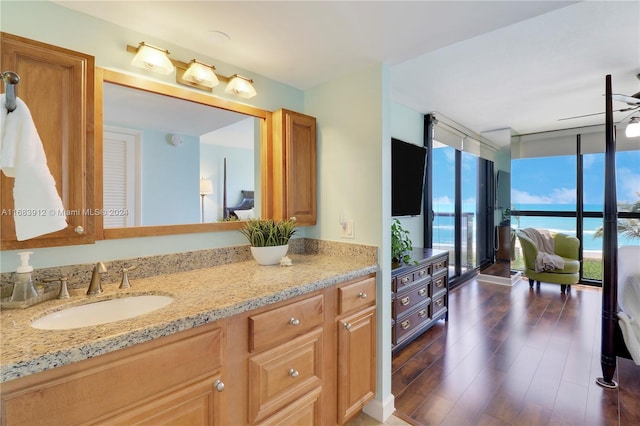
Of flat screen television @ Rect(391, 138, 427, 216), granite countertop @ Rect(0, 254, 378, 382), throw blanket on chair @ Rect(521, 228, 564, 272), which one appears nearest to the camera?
granite countertop @ Rect(0, 254, 378, 382)

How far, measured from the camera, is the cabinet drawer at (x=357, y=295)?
1.62 m

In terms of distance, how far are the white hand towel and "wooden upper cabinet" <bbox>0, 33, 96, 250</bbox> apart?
13 centimetres

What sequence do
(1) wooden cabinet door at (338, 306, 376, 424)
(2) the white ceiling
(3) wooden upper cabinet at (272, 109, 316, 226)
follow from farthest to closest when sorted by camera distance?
(3) wooden upper cabinet at (272, 109, 316, 226) → (1) wooden cabinet door at (338, 306, 376, 424) → (2) the white ceiling

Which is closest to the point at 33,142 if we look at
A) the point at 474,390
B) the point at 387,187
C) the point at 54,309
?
the point at 54,309

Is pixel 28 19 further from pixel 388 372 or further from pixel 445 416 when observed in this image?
pixel 445 416

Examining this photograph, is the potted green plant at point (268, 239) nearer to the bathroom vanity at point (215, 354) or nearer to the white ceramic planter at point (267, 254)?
the white ceramic planter at point (267, 254)

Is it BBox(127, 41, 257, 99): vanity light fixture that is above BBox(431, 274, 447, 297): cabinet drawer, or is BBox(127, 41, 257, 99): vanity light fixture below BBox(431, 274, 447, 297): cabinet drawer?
above

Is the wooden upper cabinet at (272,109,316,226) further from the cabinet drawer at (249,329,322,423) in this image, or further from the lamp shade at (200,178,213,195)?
the cabinet drawer at (249,329,322,423)

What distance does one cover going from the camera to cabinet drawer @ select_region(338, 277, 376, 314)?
1.62m

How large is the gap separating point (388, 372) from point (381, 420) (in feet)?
0.88

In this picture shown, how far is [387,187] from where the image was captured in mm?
1876

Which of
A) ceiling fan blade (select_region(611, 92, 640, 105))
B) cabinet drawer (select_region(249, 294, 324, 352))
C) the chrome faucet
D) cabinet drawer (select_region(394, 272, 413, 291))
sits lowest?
cabinet drawer (select_region(394, 272, 413, 291))

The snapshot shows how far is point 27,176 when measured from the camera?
3.28 ft

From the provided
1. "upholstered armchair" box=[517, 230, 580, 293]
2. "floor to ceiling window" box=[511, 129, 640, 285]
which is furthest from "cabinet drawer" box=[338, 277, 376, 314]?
"floor to ceiling window" box=[511, 129, 640, 285]
